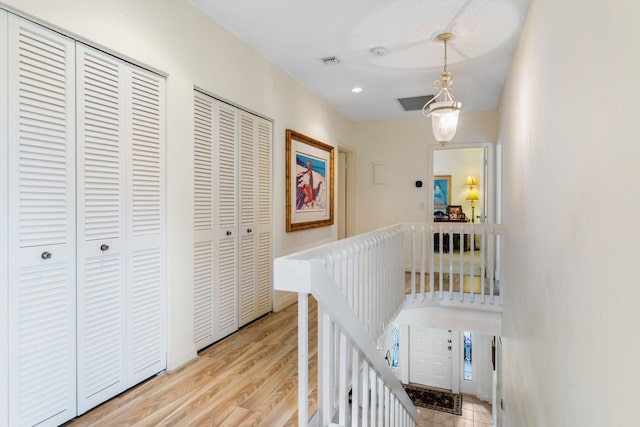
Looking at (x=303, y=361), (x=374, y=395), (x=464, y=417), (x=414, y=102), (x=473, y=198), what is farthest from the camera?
(x=473, y=198)

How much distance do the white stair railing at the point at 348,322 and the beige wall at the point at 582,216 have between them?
2.84 feet

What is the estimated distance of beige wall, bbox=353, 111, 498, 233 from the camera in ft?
17.8

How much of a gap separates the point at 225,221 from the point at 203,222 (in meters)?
0.26

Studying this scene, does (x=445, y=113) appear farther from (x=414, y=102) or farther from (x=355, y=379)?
(x=355, y=379)

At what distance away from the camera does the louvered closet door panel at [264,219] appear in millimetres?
3338

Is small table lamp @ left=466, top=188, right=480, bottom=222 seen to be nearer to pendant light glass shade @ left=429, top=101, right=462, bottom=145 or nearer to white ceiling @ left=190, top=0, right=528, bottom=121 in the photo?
white ceiling @ left=190, top=0, right=528, bottom=121

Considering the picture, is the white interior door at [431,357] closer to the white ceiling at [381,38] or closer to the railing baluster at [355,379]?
the white ceiling at [381,38]

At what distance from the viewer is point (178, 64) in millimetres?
2389

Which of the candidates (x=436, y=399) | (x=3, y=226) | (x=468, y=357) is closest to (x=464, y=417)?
(x=436, y=399)

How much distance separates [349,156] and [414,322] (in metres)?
2.99

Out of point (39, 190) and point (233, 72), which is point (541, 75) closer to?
point (233, 72)

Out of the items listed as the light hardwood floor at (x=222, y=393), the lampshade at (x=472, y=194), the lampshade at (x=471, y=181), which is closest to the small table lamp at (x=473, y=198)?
the lampshade at (x=472, y=194)

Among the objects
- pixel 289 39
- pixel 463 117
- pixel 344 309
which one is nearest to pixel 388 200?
pixel 463 117

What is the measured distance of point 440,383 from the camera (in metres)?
6.09
